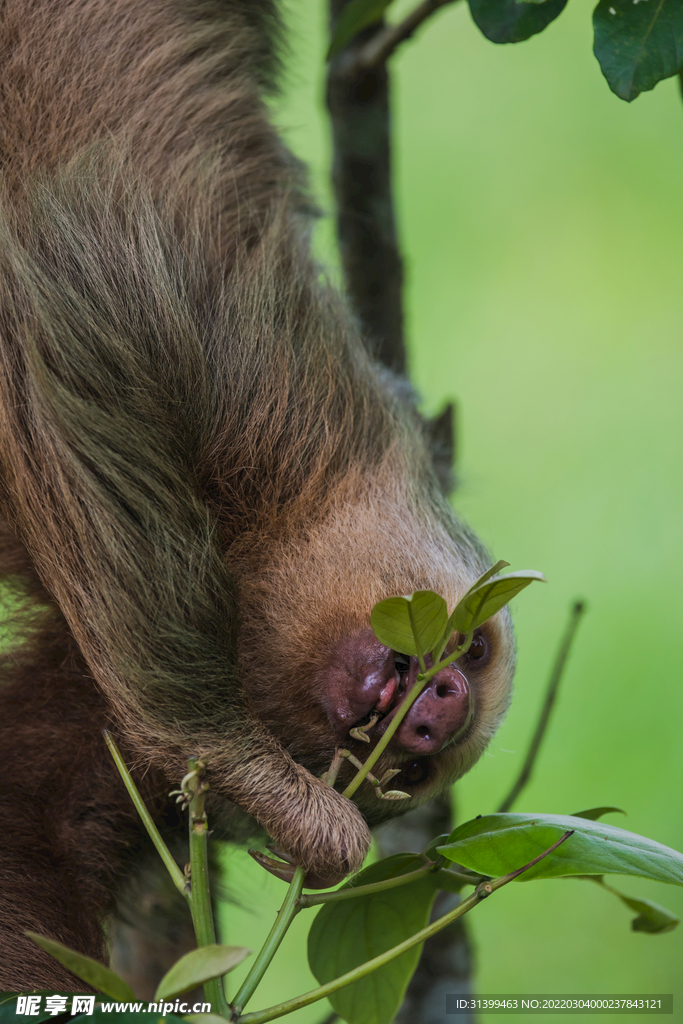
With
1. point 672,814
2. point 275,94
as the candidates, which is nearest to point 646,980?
point 672,814

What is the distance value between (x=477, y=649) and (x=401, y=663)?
208mm

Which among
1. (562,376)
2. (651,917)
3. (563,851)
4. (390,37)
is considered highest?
(390,37)

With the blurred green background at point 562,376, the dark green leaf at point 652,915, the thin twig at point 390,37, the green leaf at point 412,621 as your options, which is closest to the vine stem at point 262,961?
the green leaf at point 412,621

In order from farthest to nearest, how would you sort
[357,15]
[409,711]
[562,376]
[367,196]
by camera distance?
1. [562,376]
2. [367,196]
3. [357,15]
4. [409,711]

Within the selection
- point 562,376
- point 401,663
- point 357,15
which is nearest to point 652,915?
point 401,663

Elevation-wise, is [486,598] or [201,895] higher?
[486,598]

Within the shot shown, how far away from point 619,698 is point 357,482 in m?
1.63

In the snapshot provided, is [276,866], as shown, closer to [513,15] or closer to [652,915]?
[652,915]

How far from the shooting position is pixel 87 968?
2.31 feet

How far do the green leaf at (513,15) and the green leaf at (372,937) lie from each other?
0.92 metres

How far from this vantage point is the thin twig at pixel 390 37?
4.95 ft

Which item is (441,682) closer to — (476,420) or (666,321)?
(476,420)

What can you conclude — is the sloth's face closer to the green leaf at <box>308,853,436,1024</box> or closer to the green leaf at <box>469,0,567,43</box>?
the green leaf at <box>308,853,436,1024</box>

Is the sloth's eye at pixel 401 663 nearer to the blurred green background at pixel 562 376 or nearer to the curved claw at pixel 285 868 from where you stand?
the curved claw at pixel 285 868
